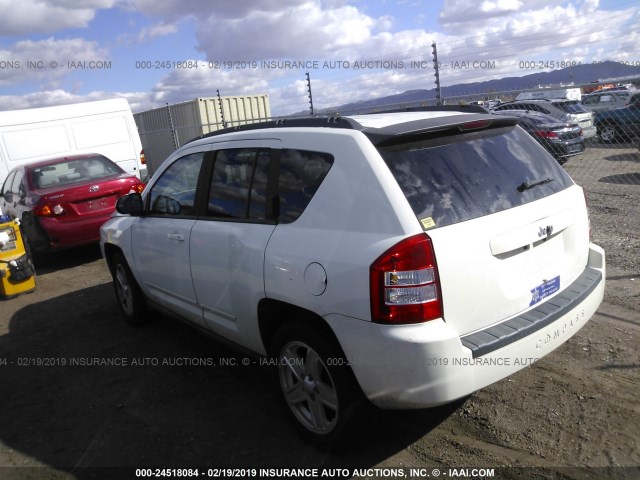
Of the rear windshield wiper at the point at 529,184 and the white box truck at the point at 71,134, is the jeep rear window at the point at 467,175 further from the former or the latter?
the white box truck at the point at 71,134

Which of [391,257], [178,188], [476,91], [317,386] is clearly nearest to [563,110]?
[476,91]

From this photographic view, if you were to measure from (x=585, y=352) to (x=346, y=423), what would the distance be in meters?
2.12

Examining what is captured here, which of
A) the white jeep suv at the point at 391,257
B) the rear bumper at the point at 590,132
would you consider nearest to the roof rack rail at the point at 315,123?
the white jeep suv at the point at 391,257

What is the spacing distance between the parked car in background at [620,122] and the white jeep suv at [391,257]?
14290mm

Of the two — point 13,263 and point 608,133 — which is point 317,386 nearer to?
→ point 13,263

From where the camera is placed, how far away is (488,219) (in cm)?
279

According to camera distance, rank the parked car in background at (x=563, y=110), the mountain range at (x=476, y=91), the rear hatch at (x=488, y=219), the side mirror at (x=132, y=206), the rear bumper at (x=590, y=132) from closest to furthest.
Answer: the rear hatch at (x=488, y=219)
the side mirror at (x=132, y=206)
the mountain range at (x=476, y=91)
the parked car in background at (x=563, y=110)
the rear bumper at (x=590, y=132)

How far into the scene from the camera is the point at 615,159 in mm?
14719

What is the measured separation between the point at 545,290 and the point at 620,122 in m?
Answer: 16.8

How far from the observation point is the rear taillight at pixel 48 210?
8055 mm

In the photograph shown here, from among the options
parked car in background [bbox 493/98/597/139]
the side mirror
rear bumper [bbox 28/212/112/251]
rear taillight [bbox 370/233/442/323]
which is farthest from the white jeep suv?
parked car in background [bbox 493/98/597/139]

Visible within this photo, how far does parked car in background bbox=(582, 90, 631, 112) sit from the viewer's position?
19266 mm

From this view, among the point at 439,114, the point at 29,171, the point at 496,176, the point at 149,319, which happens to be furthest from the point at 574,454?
the point at 29,171

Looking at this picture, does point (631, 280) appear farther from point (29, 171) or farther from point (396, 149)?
point (29, 171)
